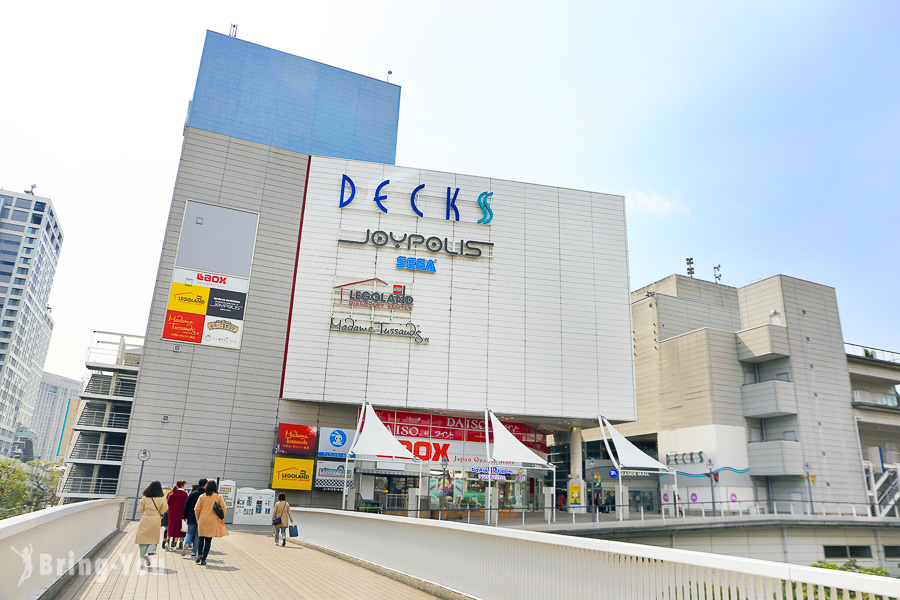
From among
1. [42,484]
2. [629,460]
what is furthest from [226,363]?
[42,484]

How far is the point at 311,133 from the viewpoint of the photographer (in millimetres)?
58031

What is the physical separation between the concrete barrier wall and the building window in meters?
40.6

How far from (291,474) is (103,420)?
1508cm

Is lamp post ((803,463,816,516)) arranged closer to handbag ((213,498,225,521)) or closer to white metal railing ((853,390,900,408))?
white metal railing ((853,390,900,408))

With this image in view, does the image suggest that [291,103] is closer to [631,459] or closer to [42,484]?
[631,459]

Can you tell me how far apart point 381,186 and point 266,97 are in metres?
27.5

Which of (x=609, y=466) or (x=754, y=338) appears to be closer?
(x=754, y=338)

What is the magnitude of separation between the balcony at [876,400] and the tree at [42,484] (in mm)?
78712

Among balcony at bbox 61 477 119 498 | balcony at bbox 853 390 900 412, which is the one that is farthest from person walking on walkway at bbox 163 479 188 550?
balcony at bbox 853 390 900 412

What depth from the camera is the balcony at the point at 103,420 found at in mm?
36469

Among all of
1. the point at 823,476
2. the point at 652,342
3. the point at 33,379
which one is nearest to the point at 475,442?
the point at 652,342

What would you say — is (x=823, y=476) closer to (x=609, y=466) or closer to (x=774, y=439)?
(x=774, y=439)

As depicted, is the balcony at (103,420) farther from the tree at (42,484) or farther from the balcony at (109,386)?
the tree at (42,484)

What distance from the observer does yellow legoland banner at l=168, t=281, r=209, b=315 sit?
3156cm
